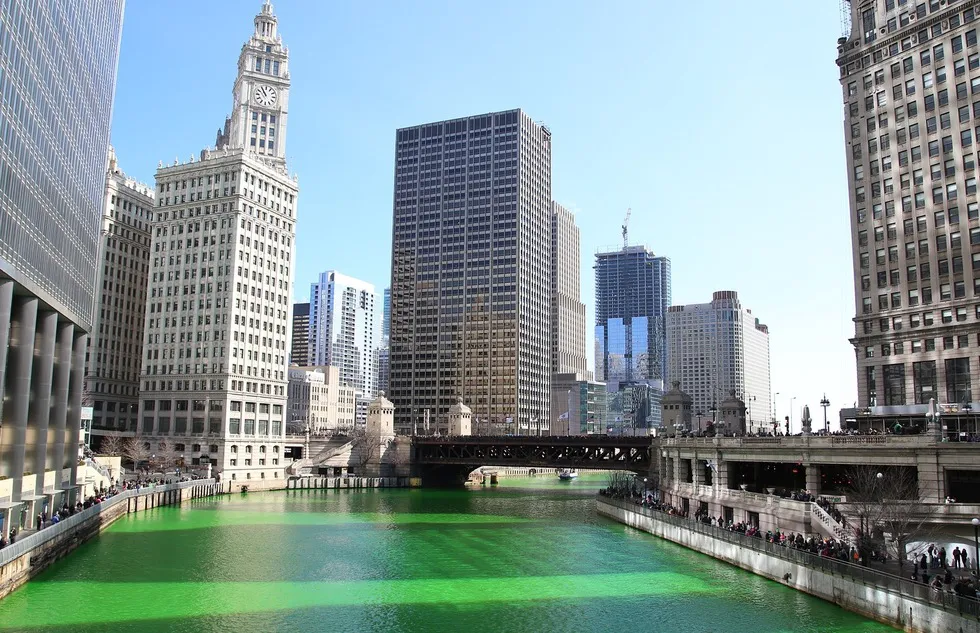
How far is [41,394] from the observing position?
7006 centimetres

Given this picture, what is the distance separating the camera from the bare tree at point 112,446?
444 feet

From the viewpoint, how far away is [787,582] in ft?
168

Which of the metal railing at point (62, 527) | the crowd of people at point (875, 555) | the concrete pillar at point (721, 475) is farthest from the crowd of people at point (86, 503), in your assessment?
the concrete pillar at point (721, 475)

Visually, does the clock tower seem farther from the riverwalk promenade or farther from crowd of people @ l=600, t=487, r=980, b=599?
crowd of people @ l=600, t=487, r=980, b=599

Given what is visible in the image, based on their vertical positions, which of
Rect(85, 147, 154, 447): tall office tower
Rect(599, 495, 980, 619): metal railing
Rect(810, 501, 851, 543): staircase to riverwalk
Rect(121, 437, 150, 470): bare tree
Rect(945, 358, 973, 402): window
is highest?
Rect(85, 147, 154, 447): tall office tower

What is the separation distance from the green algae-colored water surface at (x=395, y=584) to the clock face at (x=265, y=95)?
370ft

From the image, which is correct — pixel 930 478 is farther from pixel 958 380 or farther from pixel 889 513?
pixel 958 380

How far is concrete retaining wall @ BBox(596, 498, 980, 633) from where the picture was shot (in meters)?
36.9

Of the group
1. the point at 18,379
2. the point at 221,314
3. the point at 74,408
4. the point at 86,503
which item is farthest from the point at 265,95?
the point at 18,379

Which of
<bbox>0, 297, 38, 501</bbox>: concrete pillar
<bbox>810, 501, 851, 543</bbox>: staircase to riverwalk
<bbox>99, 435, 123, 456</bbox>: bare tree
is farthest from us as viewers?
<bbox>99, 435, 123, 456</bbox>: bare tree

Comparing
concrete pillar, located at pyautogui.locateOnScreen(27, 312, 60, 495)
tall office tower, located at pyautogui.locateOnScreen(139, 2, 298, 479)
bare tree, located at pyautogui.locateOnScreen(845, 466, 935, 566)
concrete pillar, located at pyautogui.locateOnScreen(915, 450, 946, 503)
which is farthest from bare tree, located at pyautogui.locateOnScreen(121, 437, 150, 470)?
concrete pillar, located at pyautogui.locateOnScreen(915, 450, 946, 503)

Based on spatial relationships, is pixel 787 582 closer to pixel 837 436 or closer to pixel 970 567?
pixel 970 567

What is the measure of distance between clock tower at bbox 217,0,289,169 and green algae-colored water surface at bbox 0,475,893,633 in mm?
106605

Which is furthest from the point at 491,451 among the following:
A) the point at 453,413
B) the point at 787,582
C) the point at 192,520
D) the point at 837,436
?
the point at 787,582
